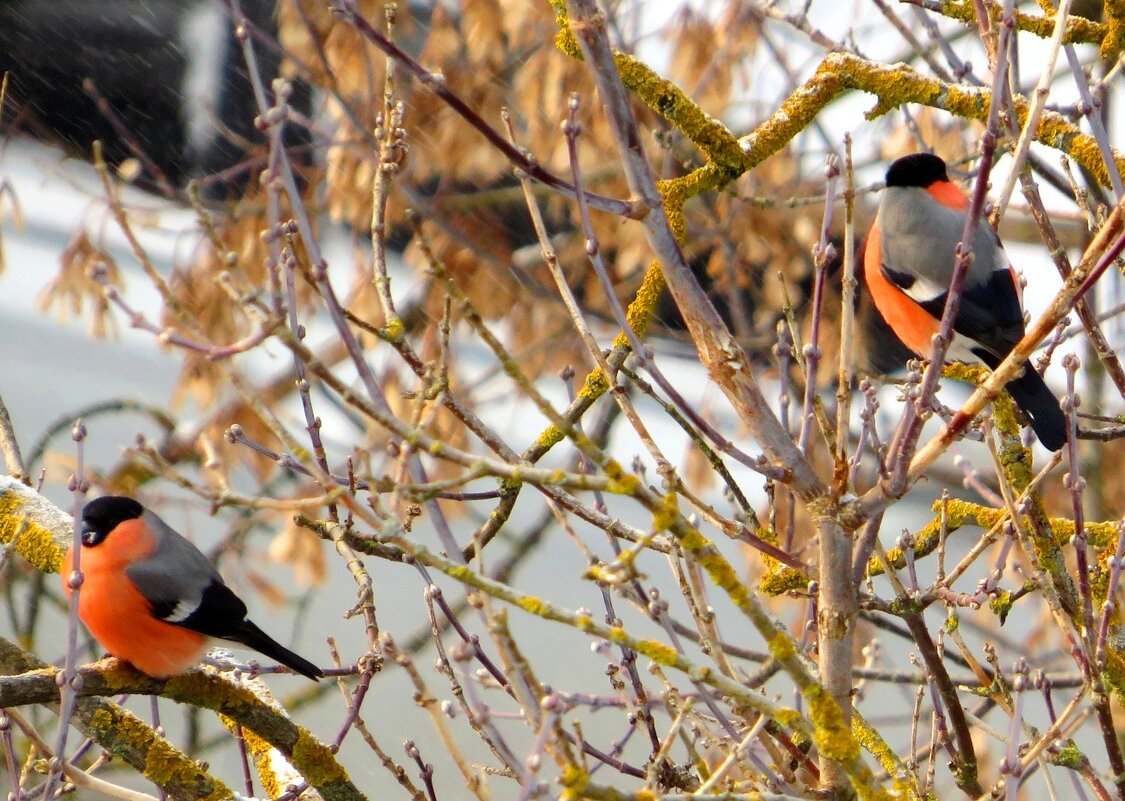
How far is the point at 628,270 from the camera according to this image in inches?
140

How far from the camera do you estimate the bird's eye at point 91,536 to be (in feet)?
7.66

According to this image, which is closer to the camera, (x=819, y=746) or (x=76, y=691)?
(x=819, y=746)

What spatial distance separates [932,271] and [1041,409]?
54 centimetres

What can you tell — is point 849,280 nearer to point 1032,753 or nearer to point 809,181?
Result: point 1032,753

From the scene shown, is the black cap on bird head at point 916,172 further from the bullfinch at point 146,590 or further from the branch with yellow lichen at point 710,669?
the branch with yellow lichen at point 710,669

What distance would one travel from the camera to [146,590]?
228 cm

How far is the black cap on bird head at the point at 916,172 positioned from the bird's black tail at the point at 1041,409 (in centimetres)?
70

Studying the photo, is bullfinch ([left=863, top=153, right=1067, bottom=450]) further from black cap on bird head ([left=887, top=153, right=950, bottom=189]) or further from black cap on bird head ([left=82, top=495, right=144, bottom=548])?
black cap on bird head ([left=82, top=495, right=144, bottom=548])

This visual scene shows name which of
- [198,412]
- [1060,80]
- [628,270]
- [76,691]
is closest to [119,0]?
[198,412]

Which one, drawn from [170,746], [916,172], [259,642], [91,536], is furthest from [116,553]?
[916,172]

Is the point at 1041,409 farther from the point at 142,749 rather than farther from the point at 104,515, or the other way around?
the point at 104,515

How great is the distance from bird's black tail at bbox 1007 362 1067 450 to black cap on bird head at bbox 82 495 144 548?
158cm

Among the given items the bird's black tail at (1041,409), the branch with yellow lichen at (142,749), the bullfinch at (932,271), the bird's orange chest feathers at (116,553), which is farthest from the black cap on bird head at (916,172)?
the branch with yellow lichen at (142,749)

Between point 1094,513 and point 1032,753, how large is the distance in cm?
286
